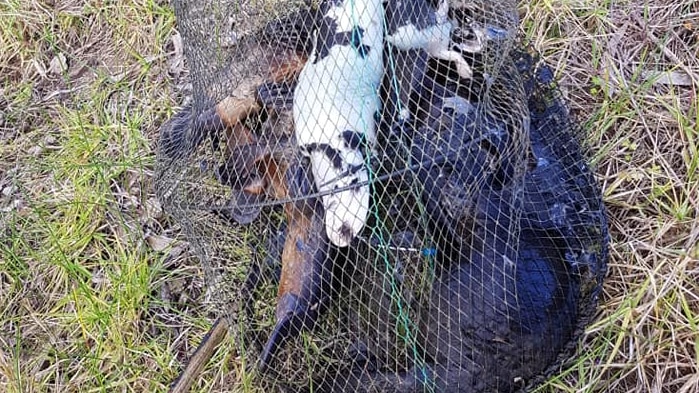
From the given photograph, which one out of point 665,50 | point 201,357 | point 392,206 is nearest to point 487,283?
point 392,206

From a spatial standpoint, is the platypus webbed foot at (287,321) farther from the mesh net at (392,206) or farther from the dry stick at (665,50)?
the dry stick at (665,50)

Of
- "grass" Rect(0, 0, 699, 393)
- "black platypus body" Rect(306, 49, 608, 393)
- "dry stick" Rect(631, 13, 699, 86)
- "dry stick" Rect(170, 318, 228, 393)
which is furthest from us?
"dry stick" Rect(631, 13, 699, 86)

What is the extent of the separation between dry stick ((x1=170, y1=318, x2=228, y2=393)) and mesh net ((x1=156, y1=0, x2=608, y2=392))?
83 mm

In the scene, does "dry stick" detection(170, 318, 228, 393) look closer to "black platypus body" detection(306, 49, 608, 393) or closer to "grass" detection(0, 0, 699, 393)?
"grass" detection(0, 0, 699, 393)

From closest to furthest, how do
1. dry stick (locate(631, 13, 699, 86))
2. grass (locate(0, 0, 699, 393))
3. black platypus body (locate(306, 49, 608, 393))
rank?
1. black platypus body (locate(306, 49, 608, 393))
2. grass (locate(0, 0, 699, 393))
3. dry stick (locate(631, 13, 699, 86))

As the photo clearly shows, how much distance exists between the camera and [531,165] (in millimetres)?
1921

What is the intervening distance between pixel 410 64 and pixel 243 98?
465 mm

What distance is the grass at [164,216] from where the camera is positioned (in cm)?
179

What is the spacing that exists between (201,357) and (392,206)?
70cm

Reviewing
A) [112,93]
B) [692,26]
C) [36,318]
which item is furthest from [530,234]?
[112,93]

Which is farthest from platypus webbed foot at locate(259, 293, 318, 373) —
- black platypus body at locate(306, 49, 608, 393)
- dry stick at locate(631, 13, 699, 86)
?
dry stick at locate(631, 13, 699, 86)

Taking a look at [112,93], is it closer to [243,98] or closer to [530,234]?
[243,98]

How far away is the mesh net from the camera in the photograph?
5.45 ft

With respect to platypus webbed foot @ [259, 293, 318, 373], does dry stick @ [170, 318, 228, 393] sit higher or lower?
lower
